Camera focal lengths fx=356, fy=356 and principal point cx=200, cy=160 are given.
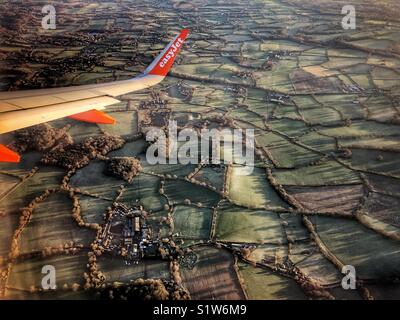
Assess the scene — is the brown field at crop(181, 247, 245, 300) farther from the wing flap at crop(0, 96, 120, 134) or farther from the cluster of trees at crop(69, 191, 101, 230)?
the wing flap at crop(0, 96, 120, 134)

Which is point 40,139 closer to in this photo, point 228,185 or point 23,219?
point 23,219

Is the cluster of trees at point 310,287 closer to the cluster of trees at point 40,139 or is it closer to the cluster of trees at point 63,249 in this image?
the cluster of trees at point 63,249

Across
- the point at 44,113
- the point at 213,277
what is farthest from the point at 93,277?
the point at 44,113

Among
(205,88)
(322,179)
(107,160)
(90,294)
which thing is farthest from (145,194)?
(205,88)

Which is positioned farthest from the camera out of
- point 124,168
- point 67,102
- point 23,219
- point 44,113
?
point 124,168

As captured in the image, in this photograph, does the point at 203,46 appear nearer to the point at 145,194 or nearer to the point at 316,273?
the point at 145,194

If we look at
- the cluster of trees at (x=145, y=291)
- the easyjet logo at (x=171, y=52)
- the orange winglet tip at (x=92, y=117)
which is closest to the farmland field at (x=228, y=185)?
the cluster of trees at (x=145, y=291)

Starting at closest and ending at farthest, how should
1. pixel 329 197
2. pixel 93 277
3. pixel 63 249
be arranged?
1. pixel 93 277
2. pixel 63 249
3. pixel 329 197
